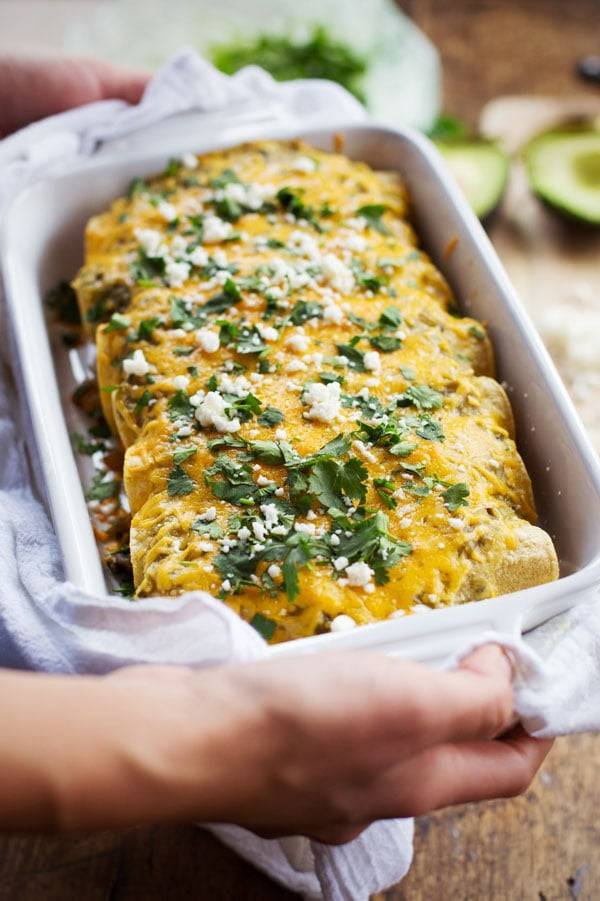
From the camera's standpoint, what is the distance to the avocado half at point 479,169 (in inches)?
118

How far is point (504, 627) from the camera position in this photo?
5.18 feet

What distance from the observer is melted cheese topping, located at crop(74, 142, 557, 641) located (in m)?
1.65

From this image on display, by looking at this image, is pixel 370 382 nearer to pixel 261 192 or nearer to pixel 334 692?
pixel 261 192

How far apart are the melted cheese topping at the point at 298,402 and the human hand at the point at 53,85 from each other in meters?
0.42

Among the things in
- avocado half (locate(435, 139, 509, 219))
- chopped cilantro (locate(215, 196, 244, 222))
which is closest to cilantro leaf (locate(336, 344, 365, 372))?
chopped cilantro (locate(215, 196, 244, 222))

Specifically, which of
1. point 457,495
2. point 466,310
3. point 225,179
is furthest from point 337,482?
point 225,179

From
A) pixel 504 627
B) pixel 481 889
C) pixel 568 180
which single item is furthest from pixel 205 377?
pixel 568 180

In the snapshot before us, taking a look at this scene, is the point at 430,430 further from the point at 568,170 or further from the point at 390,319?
the point at 568,170

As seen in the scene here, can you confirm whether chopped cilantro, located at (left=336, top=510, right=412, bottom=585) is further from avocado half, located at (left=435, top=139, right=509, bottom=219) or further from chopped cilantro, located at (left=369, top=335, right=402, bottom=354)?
avocado half, located at (left=435, top=139, right=509, bottom=219)

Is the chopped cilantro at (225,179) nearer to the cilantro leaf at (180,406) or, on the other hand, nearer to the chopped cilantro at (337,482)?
the cilantro leaf at (180,406)

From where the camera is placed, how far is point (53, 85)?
2658 millimetres

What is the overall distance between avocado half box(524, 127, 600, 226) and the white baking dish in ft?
2.19

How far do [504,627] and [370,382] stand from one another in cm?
58

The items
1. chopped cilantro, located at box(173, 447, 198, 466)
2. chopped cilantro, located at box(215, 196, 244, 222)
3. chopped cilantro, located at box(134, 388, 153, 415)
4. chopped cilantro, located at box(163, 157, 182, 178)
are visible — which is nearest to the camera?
chopped cilantro, located at box(173, 447, 198, 466)
